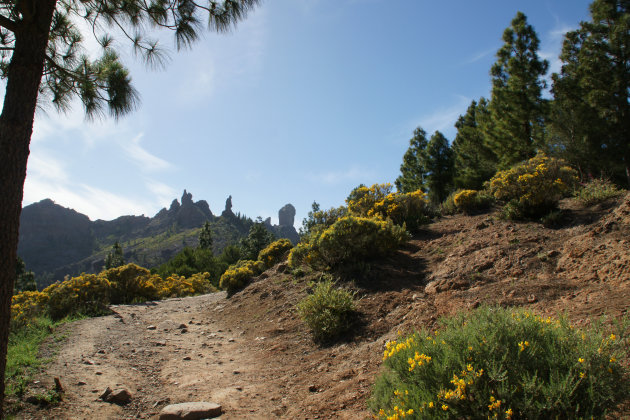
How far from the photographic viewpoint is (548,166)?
29.5ft

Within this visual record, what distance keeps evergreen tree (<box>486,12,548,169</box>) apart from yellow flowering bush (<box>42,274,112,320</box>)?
2022cm

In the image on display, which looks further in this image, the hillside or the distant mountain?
the distant mountain

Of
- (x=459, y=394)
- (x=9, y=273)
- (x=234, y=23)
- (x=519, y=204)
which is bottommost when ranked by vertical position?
(x=459, y=394)

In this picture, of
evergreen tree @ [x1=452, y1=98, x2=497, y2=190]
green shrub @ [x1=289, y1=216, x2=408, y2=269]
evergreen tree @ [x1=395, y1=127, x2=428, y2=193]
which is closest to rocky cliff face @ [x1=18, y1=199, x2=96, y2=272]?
evergreen tree @ [x1=395, y1=127, x2=428, y2=193]

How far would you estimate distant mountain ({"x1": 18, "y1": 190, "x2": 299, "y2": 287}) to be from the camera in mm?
123062

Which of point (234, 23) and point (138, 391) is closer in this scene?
point (138, 391)

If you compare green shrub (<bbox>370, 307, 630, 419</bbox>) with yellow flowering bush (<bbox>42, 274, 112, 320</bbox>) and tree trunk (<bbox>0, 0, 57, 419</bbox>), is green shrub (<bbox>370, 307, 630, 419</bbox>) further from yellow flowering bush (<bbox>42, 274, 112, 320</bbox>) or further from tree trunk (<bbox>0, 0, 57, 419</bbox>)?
yellow flowering bush (<bbox>42, 274, 112, 320</bbox>)

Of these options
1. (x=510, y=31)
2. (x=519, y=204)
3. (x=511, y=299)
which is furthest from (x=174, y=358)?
(x=510, y=31)

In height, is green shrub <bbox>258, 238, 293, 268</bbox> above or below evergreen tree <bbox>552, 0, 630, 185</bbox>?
below

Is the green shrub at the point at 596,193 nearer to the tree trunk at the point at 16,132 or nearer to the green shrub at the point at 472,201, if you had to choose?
the green shrub at the point at 472,201

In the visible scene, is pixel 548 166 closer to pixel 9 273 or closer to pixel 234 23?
pixel 234 23

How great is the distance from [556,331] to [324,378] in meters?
2.77

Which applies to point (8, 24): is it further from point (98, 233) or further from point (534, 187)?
point (98, 233)

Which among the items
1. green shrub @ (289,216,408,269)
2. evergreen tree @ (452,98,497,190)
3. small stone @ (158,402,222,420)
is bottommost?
small stone @ (158,402,222,420)
